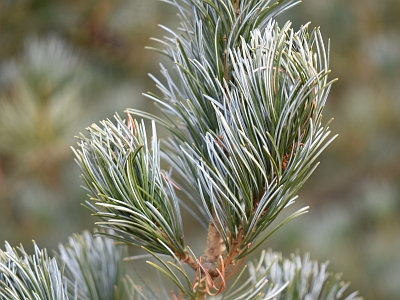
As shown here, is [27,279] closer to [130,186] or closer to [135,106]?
[130,186]

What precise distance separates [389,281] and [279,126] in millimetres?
800

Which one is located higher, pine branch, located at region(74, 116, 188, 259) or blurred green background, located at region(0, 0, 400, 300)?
blurred green background, located at region(0, 0, 400, 300)

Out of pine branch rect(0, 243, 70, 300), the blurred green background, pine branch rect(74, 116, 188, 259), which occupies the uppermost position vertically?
the blurred green background

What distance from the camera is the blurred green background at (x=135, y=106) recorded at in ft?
1.94

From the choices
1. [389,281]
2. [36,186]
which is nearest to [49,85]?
[36,186]

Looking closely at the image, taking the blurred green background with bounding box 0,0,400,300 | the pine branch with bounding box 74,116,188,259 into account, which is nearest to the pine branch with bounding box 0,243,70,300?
the pine branch with bounding box 74,116,188,259

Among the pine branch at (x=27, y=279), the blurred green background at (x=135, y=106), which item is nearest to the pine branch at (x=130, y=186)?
the pine branch at (x=27, y=279)

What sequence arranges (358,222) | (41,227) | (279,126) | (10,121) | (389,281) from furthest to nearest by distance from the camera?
(358,222)
(389,281)
(41,227)
(10,121)
(279,126)

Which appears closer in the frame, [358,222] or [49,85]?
[49,85]

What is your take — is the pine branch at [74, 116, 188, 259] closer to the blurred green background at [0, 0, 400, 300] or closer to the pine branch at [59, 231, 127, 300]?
the pine branch at [59, 231, 127, 300]

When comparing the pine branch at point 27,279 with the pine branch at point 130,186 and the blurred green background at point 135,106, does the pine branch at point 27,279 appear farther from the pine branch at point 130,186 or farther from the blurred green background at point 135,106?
the blurred green background at point 135,106

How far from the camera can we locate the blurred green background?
1.94 feet

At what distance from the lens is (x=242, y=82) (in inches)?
8.2

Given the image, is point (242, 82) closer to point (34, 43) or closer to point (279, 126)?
point (279, 126)
